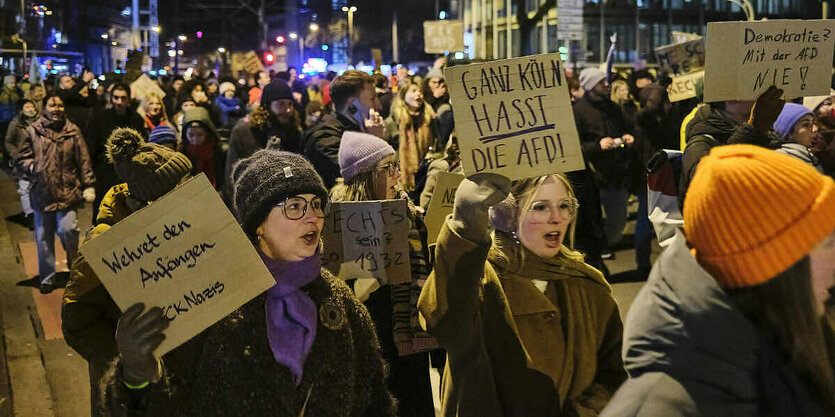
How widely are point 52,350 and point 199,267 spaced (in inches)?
233

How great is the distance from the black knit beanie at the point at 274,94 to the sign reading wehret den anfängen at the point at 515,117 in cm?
570

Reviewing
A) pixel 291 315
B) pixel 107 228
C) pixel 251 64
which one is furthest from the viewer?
pixel 251 64

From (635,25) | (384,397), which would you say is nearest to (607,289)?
(384,397)

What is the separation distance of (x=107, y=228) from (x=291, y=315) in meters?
0.92

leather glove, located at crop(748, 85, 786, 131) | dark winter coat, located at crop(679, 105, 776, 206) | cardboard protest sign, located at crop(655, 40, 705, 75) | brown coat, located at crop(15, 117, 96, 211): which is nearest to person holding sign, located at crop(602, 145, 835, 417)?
dark winter coat, located at crop(679, 105, 776, 206)

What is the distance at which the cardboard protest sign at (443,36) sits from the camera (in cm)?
2038

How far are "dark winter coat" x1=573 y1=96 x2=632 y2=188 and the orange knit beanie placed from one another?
827 cm

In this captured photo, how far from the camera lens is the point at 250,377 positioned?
3.00 m

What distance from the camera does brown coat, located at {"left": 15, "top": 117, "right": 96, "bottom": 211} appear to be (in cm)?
1002

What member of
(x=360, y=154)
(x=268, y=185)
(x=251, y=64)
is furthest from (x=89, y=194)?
(x=251, y=64)

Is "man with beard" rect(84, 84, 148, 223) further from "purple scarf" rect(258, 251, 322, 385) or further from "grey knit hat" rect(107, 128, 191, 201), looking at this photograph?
"purple scarf" rect(258, 251, 322, 385)

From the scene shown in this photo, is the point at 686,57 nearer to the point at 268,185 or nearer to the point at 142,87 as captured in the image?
the point at 142,87

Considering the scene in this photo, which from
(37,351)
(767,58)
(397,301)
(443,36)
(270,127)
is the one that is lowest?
(37,351)

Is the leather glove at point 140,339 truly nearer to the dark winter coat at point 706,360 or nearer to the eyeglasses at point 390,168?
the dark winter coat at point 706,360
